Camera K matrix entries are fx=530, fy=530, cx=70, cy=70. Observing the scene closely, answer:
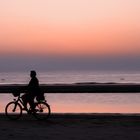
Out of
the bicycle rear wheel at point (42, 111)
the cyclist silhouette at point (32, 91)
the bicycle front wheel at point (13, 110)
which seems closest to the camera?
the cyclist silhouette at point (32, 91)

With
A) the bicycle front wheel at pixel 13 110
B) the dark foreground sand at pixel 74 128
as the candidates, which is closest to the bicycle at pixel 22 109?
the bicycle front wheel at pixel 13 110

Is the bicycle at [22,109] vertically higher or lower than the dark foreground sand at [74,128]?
higher

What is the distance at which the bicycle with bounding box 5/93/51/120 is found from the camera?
18.2 m

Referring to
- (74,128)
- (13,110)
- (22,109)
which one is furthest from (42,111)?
(74,128)

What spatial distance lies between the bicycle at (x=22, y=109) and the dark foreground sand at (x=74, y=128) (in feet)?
0.75

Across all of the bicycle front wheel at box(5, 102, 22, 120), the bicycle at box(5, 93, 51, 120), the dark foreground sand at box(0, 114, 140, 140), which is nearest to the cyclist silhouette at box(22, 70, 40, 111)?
the bicycle at box(5, 93, 51, 120)

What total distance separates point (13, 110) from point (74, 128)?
301cm

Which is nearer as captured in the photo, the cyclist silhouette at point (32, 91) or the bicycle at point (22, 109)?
the cyclist silhouette at point (32, 91)

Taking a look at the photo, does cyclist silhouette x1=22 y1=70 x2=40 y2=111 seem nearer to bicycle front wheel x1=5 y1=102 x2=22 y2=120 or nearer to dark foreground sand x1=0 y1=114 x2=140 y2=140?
bicycle front wheel x1=5 y1=102 x2=22 y2=120

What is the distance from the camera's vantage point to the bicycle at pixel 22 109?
1817cm

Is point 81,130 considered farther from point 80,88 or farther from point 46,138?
point 80,88

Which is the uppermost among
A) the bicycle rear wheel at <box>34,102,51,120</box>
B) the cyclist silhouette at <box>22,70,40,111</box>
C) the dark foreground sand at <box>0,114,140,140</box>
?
the cyclist silhouette at <box>22,70,40,111</box>

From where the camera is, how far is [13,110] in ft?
60.1

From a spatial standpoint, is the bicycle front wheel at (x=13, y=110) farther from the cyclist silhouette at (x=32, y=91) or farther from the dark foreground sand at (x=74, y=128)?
the cyclist silhouette at (x=32, y=91)
